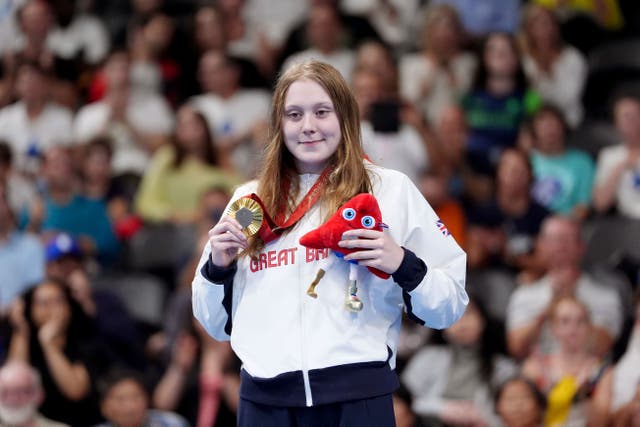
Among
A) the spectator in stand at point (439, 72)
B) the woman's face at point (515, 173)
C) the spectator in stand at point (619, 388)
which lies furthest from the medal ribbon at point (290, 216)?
the spectator in stand at point (439, 72)

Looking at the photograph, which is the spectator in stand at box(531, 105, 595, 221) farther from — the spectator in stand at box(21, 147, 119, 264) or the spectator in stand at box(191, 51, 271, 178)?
the spectator in stand at box(21, 147, 119, 264)

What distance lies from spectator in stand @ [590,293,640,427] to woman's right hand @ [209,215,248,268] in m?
3.54

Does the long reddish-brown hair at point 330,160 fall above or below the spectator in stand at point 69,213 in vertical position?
below

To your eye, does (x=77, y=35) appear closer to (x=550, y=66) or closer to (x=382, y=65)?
(x=382, y=65)

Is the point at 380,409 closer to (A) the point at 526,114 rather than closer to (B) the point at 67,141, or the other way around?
(A) the point at 526,114

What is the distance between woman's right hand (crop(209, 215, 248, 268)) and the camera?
324cm

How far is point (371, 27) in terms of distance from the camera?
9633 millimetres

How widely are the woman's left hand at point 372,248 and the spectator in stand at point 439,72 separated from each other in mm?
5892

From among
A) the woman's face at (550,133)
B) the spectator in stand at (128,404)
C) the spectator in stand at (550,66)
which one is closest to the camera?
the spectator in stand at (128,404)

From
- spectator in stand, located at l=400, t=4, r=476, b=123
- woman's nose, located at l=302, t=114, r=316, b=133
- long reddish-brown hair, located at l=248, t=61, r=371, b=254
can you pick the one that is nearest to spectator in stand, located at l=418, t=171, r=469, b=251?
spectator in stand, located at l=400, t=4, r=476, b=123

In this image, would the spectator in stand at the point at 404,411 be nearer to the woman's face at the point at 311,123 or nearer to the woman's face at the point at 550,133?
the woman's face at the point at 550,133

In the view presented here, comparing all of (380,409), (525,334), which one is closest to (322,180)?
(380,409)

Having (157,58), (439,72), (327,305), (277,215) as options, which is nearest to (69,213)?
(157,58)

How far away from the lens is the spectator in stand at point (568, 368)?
6324 mm
